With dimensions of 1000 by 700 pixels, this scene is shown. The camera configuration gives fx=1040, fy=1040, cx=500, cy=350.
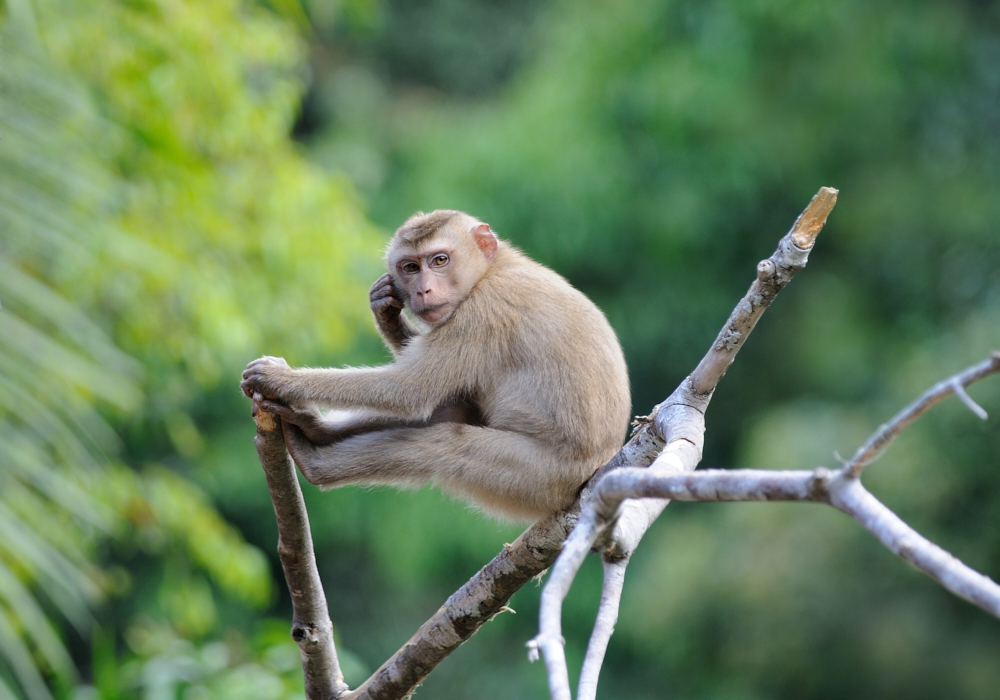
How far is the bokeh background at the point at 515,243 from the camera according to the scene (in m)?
5.26

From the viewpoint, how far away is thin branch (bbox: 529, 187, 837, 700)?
2160mm

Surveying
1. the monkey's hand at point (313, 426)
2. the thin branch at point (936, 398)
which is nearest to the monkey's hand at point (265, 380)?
the monkey's hand at point (313, 426)

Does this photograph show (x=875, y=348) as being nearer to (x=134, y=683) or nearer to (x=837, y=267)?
(x=837, y=267)

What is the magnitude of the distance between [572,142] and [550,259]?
1.34m

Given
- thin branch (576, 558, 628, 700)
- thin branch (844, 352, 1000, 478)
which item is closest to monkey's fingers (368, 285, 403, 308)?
thin branch (576, 558, 628, 700)

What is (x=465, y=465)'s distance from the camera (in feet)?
11.8

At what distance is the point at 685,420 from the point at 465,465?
0.83 m

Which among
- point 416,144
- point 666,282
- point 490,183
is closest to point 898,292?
point 666,282

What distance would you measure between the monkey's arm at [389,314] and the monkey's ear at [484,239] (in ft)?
1.30

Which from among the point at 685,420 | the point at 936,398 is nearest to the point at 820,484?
the point at 936,398

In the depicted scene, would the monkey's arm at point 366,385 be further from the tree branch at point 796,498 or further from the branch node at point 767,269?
the tree branch at point 796,498

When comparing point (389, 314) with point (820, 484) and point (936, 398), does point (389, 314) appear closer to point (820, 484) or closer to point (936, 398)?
point (820, 484)

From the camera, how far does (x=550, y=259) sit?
1174 cm

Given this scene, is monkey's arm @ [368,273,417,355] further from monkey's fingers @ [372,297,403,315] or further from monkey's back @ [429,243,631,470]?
monkey's back @ [429,243,631,470]
